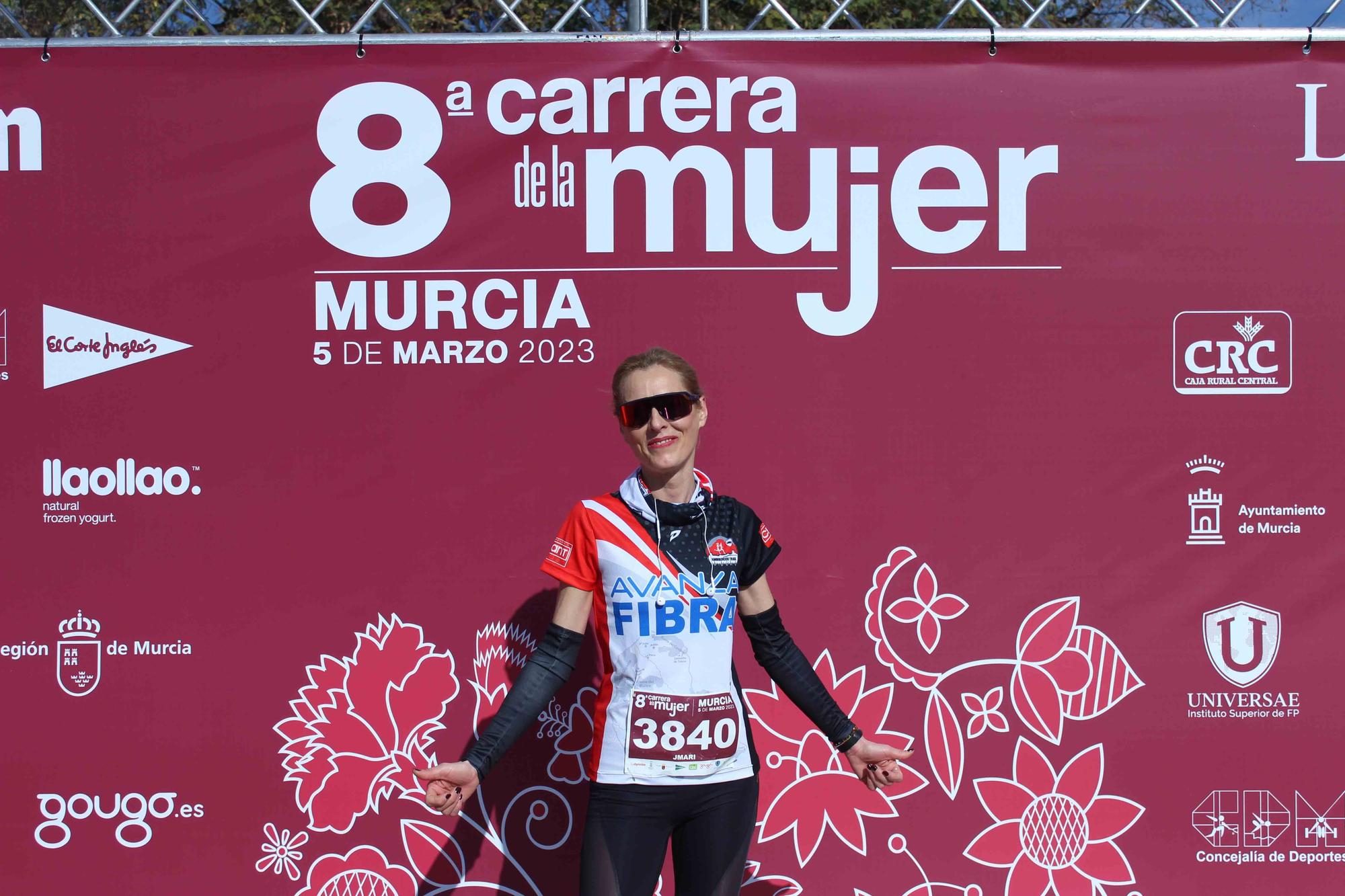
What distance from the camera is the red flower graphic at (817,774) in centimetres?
298

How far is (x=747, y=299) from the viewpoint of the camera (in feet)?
9.74

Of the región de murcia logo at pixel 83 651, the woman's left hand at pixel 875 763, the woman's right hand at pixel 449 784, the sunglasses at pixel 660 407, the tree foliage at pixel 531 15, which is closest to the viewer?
the woman's right hand at pixel 449 784

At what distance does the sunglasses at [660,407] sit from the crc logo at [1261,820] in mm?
1909

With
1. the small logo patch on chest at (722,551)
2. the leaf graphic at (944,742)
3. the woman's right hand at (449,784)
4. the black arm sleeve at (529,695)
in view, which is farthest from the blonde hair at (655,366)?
the leaf graphic at (944,742)

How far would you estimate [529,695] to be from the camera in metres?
2.27

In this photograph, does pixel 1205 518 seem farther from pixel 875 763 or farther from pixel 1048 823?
pixel 875 763

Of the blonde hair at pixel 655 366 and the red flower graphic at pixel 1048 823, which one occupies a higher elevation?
the blonde hair at pixel 655 366

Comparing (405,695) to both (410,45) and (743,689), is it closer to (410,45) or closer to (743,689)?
(743,689)

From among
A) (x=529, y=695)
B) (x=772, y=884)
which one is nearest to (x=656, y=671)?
(x=529, y=695)

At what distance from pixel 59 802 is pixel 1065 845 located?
2763 mm

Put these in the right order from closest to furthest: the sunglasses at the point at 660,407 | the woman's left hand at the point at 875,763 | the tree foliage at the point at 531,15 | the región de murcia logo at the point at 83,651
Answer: the sunglasses at the point at 660,407 → the woman's left hand at the point at 875,763 → the región de murcia logo at the point at 83,651 → the tree foliage at the point at 531,15

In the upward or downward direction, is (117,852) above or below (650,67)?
below

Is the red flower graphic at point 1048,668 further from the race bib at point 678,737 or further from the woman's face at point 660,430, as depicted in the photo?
the woman's face at point 660,430

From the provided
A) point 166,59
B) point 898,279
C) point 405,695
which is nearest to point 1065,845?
point 898,279
